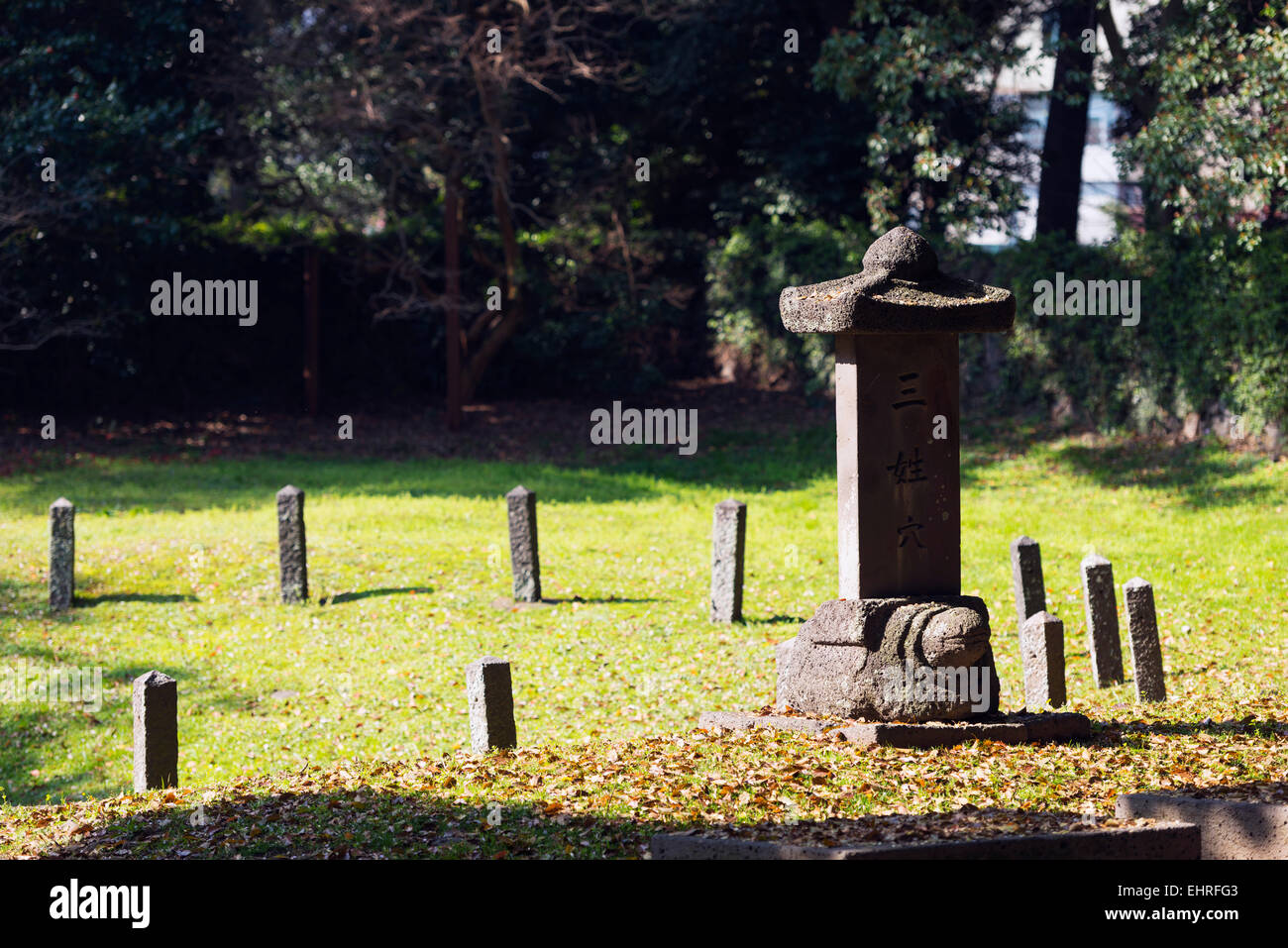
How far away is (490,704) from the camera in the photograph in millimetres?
8812

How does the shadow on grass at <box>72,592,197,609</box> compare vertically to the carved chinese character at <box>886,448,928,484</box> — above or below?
below

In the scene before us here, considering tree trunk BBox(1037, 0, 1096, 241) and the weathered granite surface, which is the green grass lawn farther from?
tree trunk BBox(1037, 0, 1096, 241)

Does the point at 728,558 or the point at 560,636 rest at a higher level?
the point at 728,558

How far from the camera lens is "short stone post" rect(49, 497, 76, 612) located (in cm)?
1371

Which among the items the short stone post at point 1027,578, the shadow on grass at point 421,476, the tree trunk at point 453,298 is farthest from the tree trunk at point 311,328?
the short stone post at point 1027,578

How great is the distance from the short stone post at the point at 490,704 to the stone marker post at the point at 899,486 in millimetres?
2034

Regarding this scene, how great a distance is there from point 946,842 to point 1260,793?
2.52 m

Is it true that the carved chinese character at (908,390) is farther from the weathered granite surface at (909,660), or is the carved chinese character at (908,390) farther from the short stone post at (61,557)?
the short stone post at (61,557)

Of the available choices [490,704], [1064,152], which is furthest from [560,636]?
[1064,152]

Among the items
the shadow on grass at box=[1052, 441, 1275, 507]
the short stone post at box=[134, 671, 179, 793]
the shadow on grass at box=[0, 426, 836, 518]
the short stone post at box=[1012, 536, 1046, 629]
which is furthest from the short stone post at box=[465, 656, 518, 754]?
the shadow on grass at box=[1052, 441, 1275, 507]

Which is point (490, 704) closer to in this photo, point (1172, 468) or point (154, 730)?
point (154, 730)

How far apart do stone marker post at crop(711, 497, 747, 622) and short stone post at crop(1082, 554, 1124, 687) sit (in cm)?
358

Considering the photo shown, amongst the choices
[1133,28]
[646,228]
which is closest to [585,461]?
Answer: [646,228]

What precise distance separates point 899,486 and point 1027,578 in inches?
139
